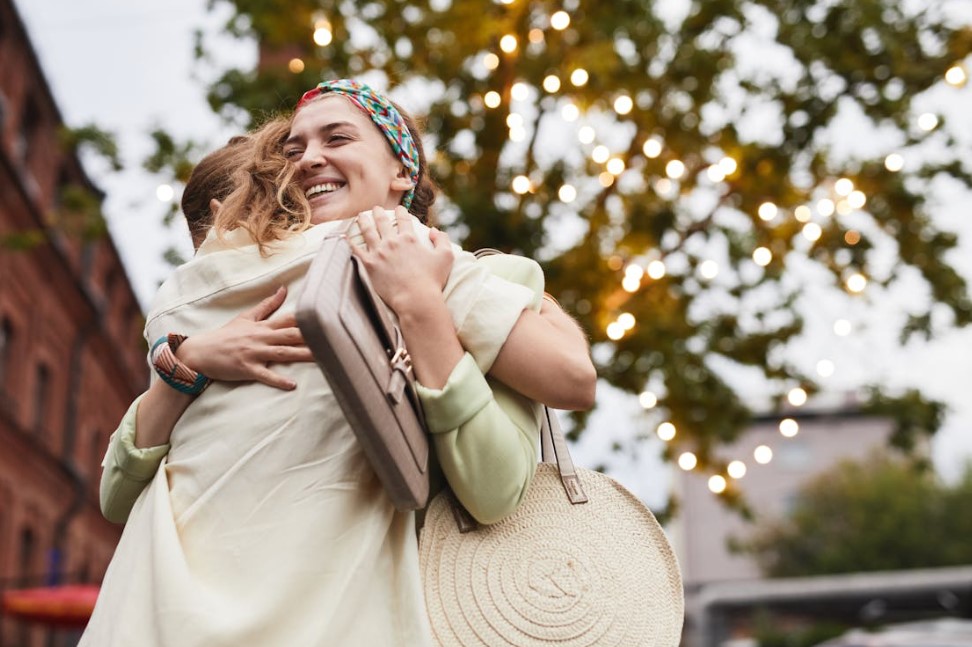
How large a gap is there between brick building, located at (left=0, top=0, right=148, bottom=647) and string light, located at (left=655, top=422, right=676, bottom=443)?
12145 mm

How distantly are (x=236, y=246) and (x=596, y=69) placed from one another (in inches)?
298

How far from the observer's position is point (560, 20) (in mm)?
9961

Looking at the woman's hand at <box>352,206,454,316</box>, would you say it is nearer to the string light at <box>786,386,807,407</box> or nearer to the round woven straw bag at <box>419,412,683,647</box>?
the round woven straw bag at <box>419,412,683,647</box>

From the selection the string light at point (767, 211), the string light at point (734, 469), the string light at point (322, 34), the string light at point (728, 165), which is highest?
the string light at point (322, 34)

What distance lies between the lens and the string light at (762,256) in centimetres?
1077

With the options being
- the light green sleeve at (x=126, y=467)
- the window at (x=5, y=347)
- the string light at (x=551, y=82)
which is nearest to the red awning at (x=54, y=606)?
the window at (x=5, y=347)

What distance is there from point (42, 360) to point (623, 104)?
19513 millimetres

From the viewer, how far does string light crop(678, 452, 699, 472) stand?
36.7 feet

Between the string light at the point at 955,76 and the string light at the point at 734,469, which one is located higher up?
the string light at the point at 955,76

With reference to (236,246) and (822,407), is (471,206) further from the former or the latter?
(822,407)

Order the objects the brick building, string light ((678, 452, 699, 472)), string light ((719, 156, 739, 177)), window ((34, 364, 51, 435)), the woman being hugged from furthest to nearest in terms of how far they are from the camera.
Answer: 1. window ((34, 364, 51, 435))
2. the brick building
3. string light ((678, 452, 699, 472))
4. string light ((719, 156, 739, 177))
5. the woman being hugged

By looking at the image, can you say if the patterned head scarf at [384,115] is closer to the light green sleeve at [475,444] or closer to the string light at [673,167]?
the light green sleeve at [475,444]

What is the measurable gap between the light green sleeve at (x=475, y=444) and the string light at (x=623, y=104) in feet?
29.2

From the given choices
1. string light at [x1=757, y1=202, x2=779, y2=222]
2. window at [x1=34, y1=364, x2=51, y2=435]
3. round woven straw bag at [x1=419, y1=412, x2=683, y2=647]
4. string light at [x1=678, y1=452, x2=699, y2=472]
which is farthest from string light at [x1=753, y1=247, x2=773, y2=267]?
window at [x1=34, y1=364, x2=51, y2=435]
